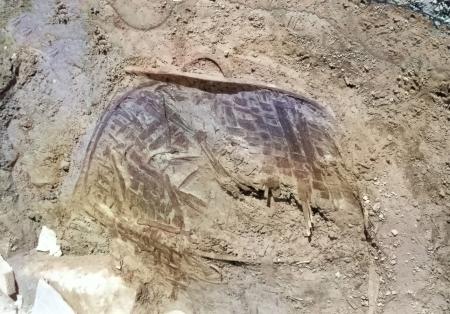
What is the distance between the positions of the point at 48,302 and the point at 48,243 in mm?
527

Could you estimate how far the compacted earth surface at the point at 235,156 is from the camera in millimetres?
Result: 3602

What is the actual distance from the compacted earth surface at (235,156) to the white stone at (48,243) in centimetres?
5

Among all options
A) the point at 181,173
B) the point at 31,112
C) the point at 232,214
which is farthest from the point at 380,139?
the point at 31,112

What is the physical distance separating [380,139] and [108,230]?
200 centimetres

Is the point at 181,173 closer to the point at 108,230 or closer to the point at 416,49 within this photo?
the point at 108,230

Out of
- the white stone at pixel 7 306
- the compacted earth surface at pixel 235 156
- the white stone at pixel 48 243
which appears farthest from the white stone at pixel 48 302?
the white stone at pixel 48 243

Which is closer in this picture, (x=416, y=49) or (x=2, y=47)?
(x=416, y=49)

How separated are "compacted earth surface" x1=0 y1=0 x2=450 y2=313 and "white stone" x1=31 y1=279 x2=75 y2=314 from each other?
60 millimetres

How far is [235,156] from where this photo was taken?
146 inches

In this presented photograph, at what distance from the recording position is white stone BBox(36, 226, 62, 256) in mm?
4367

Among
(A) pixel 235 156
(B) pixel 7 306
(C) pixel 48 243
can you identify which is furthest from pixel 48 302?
(A) pixel 235 156

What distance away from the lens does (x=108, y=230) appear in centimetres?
413

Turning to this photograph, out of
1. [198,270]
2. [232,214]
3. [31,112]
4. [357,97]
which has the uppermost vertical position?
[357,97]

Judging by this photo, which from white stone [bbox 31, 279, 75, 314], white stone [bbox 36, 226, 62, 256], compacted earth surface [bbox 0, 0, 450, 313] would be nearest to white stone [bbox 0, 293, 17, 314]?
compacted earth surface [bbox 0, 0, 450, 313]
